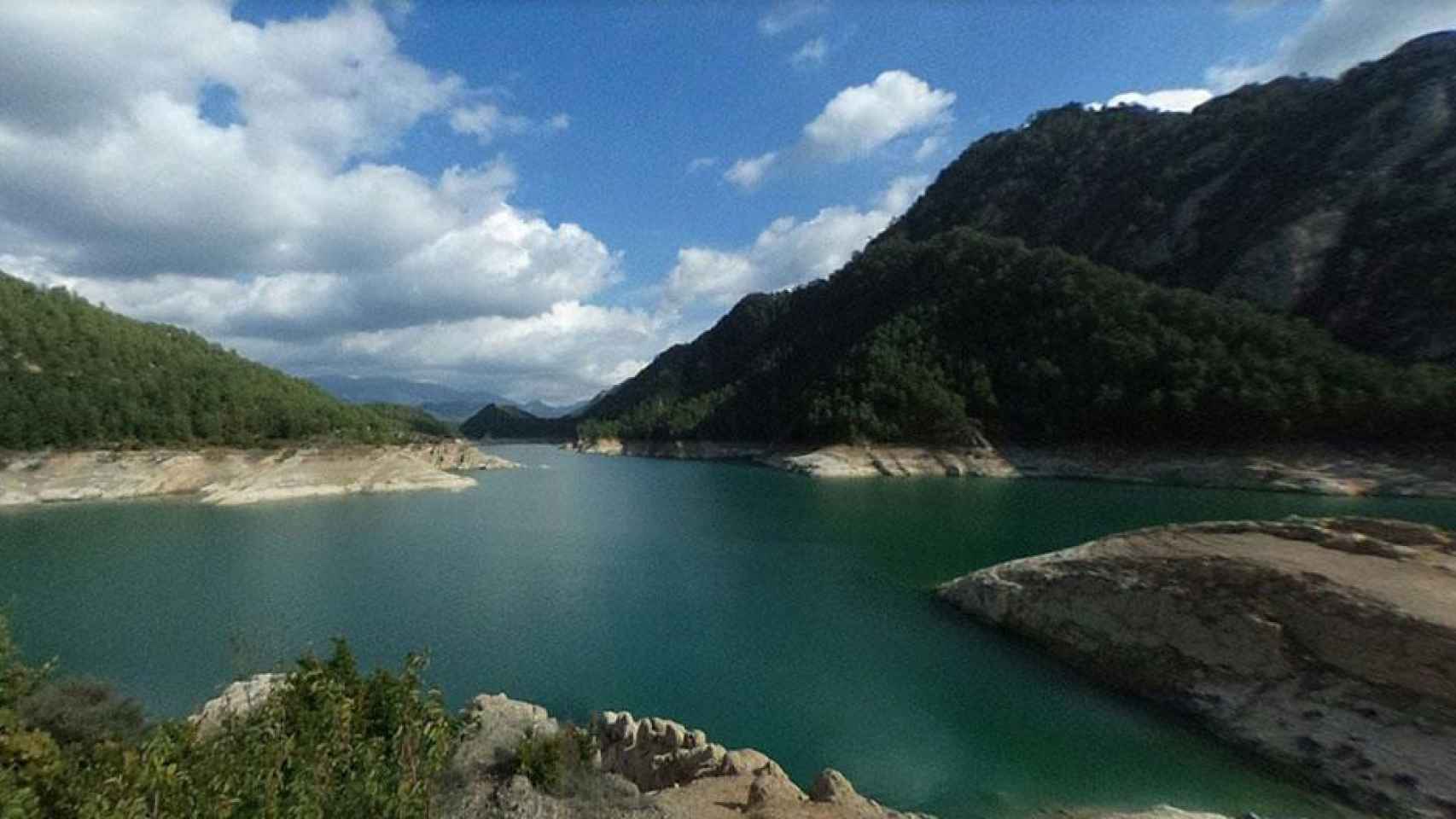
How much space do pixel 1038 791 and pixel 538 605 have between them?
16.9m

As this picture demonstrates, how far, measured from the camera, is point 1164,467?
188 feet

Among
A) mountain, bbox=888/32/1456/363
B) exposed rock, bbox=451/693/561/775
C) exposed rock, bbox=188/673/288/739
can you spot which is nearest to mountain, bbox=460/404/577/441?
mountain, bbox=888/32/1456/363

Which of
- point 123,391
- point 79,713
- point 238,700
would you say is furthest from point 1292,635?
point 123,391

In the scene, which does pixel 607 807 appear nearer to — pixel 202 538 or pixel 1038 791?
pixel 1038 791

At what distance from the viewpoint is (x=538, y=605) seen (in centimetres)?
2372

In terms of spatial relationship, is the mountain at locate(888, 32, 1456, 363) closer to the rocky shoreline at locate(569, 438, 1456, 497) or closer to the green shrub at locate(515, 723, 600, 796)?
the rocky shoreline at locate(569, 438, 1456, 497)

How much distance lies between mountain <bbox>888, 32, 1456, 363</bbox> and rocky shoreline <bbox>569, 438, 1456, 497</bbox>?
46.4ft

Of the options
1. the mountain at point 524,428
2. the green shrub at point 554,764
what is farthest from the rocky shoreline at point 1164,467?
the mountain at point 524,428

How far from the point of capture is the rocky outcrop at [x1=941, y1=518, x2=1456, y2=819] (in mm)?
11852

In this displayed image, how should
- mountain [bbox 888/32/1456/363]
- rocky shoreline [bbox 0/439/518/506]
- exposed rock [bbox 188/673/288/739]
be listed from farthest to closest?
mountain [bbox 888/32/1456/363], rocky shoreline [bbox 0/439/518/506], exposed rock [bbox 188/673/288/739]

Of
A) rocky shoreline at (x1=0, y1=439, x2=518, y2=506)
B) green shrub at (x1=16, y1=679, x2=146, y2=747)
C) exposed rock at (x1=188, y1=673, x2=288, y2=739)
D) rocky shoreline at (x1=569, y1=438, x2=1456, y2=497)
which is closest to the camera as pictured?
green shrub at (x1=16, y1=679, x2=146, y2=747)

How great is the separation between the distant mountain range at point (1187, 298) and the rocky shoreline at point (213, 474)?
4568cm

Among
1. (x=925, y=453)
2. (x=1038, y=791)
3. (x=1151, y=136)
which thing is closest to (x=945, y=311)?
(x=925, y=453)

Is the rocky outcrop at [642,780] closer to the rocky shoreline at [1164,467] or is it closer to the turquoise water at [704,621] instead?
the turquoise water at [704,621]
